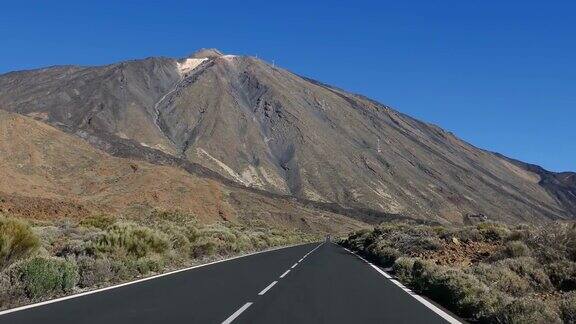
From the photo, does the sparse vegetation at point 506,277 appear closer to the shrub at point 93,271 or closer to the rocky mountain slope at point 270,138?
the shrub at point 93,271

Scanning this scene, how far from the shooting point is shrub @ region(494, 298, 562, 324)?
31.2ft

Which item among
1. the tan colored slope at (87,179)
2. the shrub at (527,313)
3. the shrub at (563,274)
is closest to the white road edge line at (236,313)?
the shrub at (527,313)

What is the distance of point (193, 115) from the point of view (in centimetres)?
16312

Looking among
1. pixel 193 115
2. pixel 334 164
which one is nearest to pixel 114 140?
pixel 193 115

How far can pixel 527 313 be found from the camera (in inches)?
386

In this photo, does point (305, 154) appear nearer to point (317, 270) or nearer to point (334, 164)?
point (334, 164)

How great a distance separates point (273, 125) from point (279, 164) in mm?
21432

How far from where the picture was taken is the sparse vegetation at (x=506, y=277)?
1033 cm

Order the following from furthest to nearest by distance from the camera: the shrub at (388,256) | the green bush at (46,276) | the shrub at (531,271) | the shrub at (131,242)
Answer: the shrub at (388,256) < the shrub at (131,242) < the shrub at (531,271) < the green bush at (46,276)

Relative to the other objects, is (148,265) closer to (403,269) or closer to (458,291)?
(403,269)

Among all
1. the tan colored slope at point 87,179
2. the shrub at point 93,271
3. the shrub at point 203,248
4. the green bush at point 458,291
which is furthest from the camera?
the tan colored slope at point 87,179

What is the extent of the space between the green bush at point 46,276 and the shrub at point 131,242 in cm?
599

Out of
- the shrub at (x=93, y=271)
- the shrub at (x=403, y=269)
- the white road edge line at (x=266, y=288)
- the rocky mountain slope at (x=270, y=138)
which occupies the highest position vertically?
the rocky mountain slope at (x=270, y=138)

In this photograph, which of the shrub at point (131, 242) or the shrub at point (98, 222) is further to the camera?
the shrub at point (98, 222)
